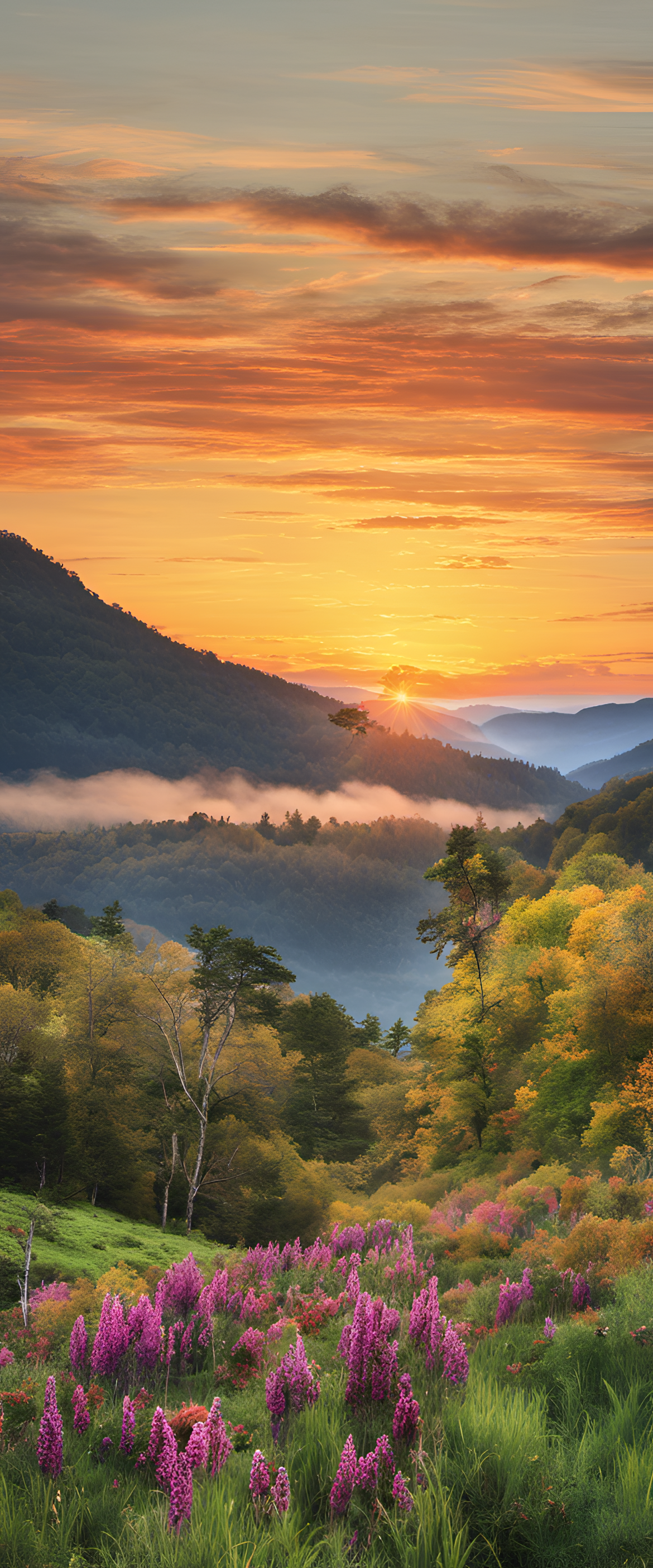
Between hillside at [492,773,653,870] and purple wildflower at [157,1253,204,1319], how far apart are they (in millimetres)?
90338

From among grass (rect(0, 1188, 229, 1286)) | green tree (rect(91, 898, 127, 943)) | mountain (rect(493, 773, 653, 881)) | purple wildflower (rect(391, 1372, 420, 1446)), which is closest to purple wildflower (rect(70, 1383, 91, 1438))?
purple wildflower (rect(391, 1372, 420, 1446))

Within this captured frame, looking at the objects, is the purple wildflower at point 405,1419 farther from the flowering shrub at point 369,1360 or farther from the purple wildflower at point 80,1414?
the purple wildflower at point 80,1414

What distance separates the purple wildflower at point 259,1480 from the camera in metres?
5.66

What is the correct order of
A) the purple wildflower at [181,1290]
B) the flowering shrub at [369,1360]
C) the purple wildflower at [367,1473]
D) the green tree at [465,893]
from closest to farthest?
the purple wildflower at [367,1473] → the flowering shrub at [369,1360] → the purple wildflower at [181,1290] → the green tree at [465,893]

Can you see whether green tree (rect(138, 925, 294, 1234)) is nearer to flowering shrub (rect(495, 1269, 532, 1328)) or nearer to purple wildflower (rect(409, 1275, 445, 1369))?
flowering shrub (rect(495, 1269, 532, 1328))

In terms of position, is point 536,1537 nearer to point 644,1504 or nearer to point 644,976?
point 644,1504

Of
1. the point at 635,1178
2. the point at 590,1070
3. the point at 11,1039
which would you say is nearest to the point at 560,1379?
the point at 635,1178

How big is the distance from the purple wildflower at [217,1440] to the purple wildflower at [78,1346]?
3.22m

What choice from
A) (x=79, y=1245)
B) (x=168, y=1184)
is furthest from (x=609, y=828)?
(x=79, y=1245)

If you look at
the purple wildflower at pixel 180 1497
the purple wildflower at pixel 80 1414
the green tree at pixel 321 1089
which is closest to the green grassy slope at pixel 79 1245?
the purple wildflower at pixel 80 1414

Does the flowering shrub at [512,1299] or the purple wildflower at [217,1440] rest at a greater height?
the purple wildflower at [217,1440]

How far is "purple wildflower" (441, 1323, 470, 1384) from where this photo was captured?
7348mm

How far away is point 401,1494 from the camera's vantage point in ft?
19.0

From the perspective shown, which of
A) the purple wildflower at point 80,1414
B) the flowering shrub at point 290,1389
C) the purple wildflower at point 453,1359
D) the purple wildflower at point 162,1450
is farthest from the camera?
the purple wildflower at point 453,1359
